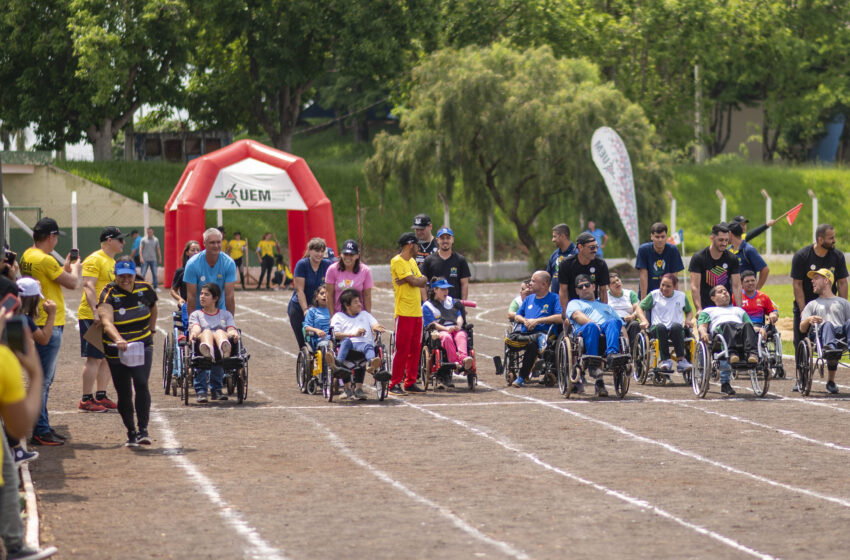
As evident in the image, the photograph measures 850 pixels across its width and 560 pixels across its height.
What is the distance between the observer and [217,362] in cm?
1412

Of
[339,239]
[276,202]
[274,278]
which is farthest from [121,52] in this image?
[276,202]

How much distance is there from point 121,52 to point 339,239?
10098 mm

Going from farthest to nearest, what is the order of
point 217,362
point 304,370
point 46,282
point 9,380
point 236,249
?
point 236,249, point 304,370, point 217,362, point 46,282, point 9,380

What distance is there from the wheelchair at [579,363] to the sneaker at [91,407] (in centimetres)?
472

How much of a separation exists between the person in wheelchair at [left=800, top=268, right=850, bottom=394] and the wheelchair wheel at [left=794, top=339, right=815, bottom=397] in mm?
187

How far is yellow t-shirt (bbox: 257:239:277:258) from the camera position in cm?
3736

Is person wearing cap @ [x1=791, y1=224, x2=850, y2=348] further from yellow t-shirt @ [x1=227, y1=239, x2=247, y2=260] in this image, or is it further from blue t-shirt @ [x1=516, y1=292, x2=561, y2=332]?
yellow t-shirt @ [x1=227, y1=239, x2=247, y2=260]

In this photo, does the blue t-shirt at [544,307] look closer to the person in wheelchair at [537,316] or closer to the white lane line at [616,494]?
the person in wheelchair at [537,316]

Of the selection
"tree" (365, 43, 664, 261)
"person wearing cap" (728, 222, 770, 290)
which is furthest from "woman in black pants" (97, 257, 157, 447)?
"tree" (365, 43, 664, 261)

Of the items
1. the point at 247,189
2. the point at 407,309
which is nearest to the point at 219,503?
the point at 407,309

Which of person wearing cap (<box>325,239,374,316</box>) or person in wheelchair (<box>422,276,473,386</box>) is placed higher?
person wearing cap (<box>325,239,374,316</box>)

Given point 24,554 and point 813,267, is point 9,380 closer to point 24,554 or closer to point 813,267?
point 24,554

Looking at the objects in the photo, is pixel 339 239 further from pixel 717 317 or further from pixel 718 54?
pixel 717 317

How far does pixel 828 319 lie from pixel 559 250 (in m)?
3.19
